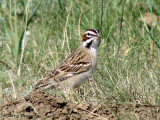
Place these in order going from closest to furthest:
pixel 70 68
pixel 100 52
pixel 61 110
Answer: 1. pixel 61 110
2. pixel 70 68
3. pixel 100 52

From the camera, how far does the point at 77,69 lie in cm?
526

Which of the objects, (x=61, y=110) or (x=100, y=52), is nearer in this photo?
(x=61, y=110)

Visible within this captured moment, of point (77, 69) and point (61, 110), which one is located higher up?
point (77, 69)

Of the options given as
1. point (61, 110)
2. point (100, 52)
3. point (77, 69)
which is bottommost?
point (61, 110)

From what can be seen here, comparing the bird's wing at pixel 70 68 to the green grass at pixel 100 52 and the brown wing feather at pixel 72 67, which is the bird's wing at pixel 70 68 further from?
the green grass at pixel 100 52

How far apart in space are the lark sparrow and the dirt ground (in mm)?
914

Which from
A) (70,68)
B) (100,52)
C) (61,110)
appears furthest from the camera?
(100,52)

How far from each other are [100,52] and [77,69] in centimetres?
81

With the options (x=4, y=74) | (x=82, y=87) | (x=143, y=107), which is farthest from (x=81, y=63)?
(x=143, y=107)

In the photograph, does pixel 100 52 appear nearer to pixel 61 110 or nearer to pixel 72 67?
pixel 72 67

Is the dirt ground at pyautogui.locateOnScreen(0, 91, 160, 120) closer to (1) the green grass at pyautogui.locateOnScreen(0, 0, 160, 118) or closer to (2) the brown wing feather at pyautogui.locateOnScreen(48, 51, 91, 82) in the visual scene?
(1) the green grass at pyautogui.locateOnScreen(0, 0, 160, 118)

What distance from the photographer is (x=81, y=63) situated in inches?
209

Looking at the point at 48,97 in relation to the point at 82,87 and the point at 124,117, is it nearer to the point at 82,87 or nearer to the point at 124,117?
the point at 124,117

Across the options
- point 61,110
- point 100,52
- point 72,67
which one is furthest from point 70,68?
point 61,110
